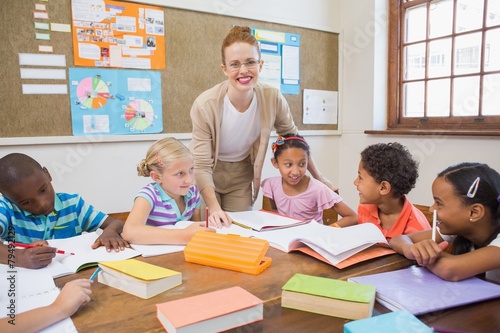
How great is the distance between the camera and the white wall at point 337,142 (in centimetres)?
234

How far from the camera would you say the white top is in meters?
1.85

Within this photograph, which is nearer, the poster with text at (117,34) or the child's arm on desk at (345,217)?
the child's arm on desk at (345,217)

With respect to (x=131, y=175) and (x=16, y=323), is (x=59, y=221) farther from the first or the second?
(x=131, y=175)

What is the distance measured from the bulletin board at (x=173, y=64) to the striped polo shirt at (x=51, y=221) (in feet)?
3.36

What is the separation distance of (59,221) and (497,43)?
2807 millimetres

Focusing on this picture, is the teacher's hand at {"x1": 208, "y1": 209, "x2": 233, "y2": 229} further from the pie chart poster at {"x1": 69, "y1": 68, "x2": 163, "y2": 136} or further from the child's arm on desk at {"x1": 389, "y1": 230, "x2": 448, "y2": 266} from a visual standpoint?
the pie chart poster at {"x1": 69, "y1": 68, "x2": 163, "y2": 136}

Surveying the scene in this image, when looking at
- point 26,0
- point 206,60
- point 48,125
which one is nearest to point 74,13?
point 26,0

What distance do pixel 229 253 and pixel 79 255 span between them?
16.3 inches

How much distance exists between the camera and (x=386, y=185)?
155 centimetres

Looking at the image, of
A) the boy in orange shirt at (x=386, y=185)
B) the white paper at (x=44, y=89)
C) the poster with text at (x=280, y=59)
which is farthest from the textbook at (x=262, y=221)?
the poster with text at (x=280, y=59)

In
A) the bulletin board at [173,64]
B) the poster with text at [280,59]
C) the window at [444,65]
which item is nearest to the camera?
the bulletin board at [173,64]

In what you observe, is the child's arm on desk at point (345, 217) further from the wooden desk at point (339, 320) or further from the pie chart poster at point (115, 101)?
the pie chart poster at point (115, 101)

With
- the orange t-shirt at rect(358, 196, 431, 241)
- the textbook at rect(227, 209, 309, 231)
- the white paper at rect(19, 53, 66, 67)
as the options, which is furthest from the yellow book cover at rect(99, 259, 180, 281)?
the white paper at rect(19, 53, 66, 67)

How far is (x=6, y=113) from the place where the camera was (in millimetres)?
2113
